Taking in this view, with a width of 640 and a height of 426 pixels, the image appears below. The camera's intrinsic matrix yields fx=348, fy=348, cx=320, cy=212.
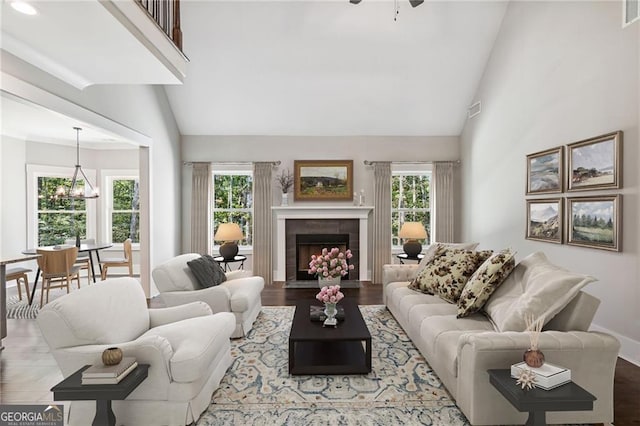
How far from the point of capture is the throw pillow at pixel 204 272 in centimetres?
372

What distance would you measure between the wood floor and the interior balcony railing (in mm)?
3132

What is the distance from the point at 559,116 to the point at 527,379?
11.0 feet

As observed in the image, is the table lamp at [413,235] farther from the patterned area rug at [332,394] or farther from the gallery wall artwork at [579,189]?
the patterned area rug at [332,394]

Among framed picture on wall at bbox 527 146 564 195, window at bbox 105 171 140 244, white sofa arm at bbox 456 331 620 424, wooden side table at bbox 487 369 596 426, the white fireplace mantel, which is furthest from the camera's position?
window at bbox 105 171 140 244

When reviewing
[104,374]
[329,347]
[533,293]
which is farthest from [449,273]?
[104,374]

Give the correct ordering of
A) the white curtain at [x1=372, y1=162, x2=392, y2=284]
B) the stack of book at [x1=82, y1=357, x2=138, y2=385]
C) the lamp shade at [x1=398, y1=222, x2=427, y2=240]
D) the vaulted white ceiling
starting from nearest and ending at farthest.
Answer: the stack of book at [x1=82, y1=357, x2=138, y2=385], the vaulted white ceiling, the lamp shade at [x1=398, y1=222, x2=427, y2=240], the white curtain at [x1=372, y1=162, x2=392, y2=284]

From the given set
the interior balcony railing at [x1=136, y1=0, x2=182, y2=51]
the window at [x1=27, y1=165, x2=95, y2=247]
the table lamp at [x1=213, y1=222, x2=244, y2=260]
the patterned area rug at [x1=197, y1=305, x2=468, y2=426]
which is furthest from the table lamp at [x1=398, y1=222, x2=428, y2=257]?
the window at [x1=27, y1=165, x2=95, y2=247]

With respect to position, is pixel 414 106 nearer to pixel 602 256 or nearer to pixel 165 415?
pixel 602 256

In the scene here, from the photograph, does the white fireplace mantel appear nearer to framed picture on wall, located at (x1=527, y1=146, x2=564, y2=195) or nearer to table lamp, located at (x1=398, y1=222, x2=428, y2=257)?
table lamp, located at (x1=398, y1=222, x2=428, y2=257)

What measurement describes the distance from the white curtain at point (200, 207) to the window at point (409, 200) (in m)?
3.57

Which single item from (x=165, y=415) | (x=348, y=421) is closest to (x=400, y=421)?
(x=348, y=421)

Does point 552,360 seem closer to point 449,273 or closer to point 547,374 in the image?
point 547,374

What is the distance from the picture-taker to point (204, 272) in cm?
377

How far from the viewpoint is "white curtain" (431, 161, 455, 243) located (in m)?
6.57
